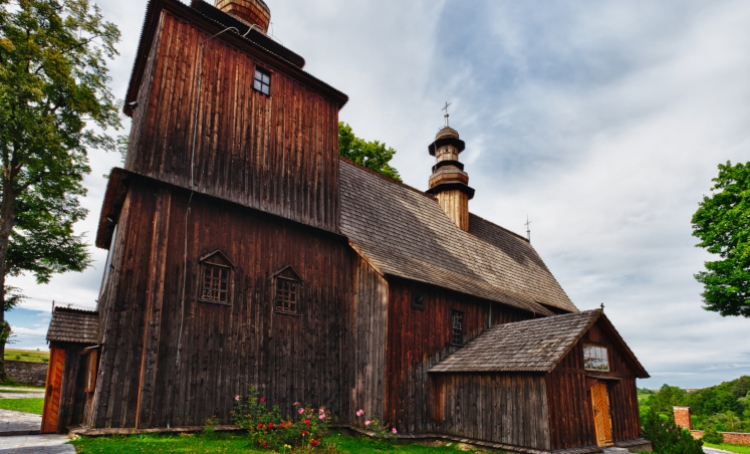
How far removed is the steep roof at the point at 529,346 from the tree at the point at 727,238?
1049 centimetres

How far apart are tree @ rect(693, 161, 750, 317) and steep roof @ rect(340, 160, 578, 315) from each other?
6.68 m

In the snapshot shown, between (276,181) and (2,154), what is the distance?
1620 centimetres

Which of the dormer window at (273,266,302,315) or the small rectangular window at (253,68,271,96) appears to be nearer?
the dormer window at (273,266,302,315)

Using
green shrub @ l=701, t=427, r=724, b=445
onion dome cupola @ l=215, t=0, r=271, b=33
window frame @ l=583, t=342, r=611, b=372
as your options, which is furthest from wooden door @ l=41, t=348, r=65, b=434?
green shrub @ l=701, t=427, r=724, b=445

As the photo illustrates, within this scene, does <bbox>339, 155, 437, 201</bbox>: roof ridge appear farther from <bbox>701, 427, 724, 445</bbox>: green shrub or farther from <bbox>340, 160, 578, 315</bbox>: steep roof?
<bbox>701, 427, 724, 445</bbox>: green shrub

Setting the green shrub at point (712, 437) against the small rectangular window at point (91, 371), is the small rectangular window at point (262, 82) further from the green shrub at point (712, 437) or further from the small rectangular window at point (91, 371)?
the green shrub at point (712, 437)

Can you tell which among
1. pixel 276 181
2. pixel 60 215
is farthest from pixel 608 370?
pixel 60 215

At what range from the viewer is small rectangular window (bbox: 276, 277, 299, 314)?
40.3 feet

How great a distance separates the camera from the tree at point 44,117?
18.6 metres

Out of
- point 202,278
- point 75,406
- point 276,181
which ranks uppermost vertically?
point 276,181

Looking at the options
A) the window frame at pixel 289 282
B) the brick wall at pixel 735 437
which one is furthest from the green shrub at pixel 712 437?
the window frame at pixel 289 282

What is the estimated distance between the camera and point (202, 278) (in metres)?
10.9

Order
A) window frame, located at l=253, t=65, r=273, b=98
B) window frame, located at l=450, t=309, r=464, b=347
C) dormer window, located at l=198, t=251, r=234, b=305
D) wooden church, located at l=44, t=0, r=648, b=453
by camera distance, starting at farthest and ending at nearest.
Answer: window frame, located at l=450, t=309, r=464, b=347 → window frame, located at l=253, t=65, r=273, b=98 → dormer window, located at l=198, t=251, r=234, b=305 → wooden church, located at l=44, t=0, r=648, b=453

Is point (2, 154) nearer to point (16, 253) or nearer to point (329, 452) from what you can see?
point (16, 253)
